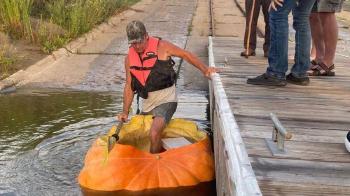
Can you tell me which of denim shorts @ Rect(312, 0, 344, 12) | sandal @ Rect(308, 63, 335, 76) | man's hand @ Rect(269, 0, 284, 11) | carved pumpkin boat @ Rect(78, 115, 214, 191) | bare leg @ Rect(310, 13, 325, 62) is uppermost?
man's hand @ Rect(269, 0, 284, 11)

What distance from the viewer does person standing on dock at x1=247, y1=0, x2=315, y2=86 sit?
5.49 m

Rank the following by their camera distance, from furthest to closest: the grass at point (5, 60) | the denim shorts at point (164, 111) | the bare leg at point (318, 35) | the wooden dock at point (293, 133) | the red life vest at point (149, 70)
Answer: the grass at point (5, 60)
the bare leg at point (318, 35)
the denim shorts at point (164, 111)
the red life vest at point (149, 70)
the wooden dock at point (293, 133)

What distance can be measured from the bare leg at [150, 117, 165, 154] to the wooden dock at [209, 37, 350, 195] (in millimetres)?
710

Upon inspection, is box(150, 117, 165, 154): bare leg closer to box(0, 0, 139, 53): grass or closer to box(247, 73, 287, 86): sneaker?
box(247, 73, 287, 86): sneaker

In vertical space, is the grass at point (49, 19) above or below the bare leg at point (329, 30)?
below

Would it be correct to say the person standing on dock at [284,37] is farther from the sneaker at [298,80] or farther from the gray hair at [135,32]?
the gray hair at [135,32]

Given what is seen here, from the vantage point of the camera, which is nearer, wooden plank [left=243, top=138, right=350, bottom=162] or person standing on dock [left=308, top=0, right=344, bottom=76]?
wooden plank [left=243, top=138, right=350, bottom=162]

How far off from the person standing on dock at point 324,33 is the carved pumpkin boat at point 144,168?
79.3 inches

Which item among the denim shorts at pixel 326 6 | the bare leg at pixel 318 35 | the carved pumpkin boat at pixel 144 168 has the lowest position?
the carved pumpkin boat at pixel 144 168

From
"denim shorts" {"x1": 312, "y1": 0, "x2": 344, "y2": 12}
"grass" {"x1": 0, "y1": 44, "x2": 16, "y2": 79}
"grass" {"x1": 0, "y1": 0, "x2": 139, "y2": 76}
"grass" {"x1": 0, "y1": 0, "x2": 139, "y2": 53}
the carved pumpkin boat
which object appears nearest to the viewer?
the carved pumpkin boat

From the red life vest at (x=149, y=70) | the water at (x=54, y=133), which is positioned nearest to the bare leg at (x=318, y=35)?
the red life vest at (x=149, y=70)

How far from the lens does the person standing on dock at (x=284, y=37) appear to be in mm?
5488

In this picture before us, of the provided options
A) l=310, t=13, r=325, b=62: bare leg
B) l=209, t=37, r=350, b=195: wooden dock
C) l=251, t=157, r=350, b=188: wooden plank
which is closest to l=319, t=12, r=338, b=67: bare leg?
l=310, t=13, r=325, b=62: bare leg

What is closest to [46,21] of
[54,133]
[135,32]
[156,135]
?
[54,133]
